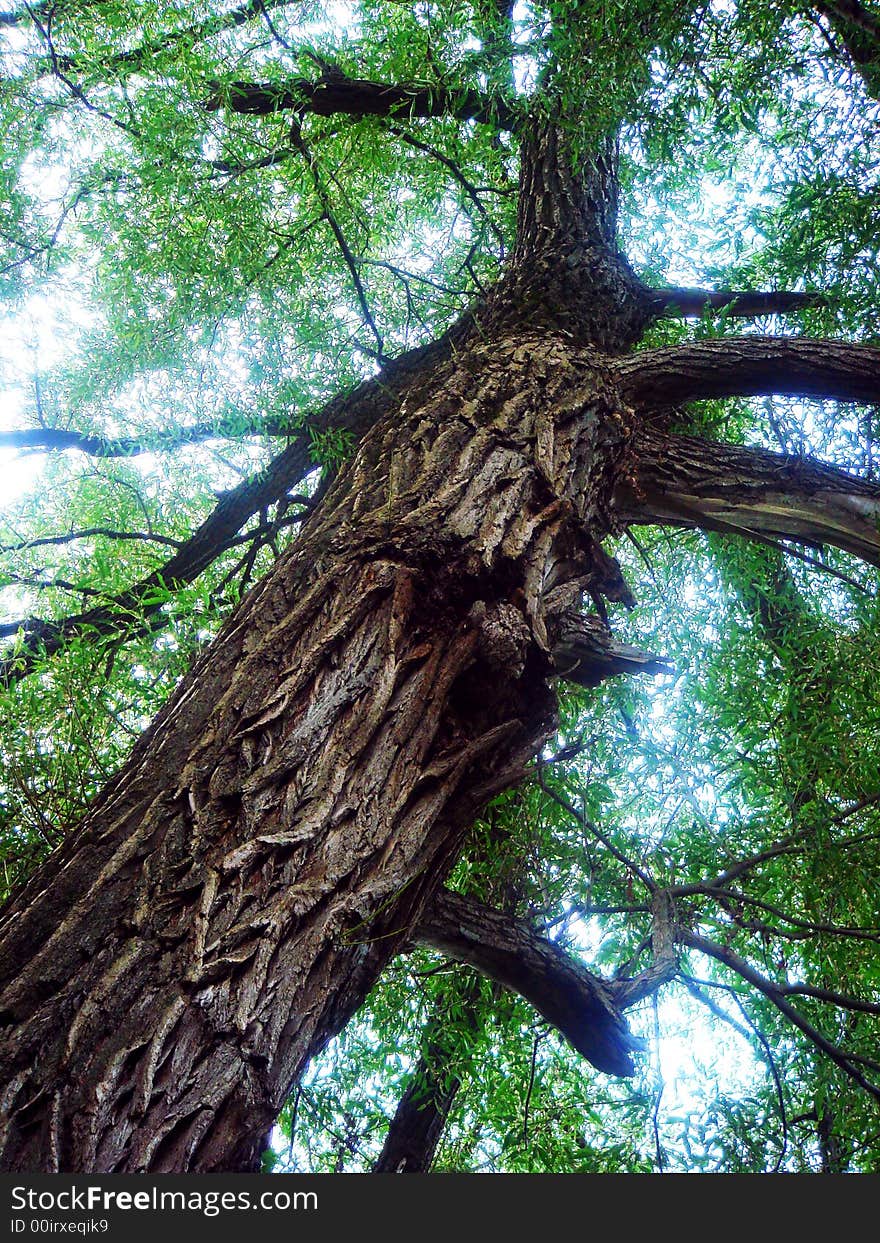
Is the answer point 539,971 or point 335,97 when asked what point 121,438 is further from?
point 539,971

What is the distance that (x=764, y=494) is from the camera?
2613 mm

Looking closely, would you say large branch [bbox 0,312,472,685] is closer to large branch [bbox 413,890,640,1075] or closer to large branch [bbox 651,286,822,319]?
large branch [bbox 651,286,822,319]

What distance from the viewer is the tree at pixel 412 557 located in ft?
4.27

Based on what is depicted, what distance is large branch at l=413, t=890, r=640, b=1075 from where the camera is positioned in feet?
7.92

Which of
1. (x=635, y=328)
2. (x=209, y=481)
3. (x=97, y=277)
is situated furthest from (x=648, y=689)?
(x=97, y=277)

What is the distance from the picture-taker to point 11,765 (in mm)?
1827

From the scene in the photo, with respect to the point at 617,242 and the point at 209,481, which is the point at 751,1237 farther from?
the point at 209,481

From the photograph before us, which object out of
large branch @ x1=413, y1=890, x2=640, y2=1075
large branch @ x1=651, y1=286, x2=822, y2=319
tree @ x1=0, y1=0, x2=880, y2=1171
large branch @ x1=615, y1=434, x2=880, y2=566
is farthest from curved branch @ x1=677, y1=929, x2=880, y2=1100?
large branch @ x1=651, y1=286, x2=822, y2=319

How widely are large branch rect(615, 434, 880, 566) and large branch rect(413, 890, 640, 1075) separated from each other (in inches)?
47.8

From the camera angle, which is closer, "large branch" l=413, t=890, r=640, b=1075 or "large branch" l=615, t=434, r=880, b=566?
"large branch" l=413, t=890, r=640, b=1075

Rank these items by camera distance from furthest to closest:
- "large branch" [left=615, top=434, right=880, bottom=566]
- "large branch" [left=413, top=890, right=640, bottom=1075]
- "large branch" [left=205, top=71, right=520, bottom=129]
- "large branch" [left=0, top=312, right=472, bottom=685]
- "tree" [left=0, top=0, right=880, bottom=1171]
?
"large branch" [left=0, top=312, right=472, bottom=685] < "large branch" [left=205, top=71, right=520, bottom=129] < "large branch" [left=615, top=434, right=880, bottom=566] < "large branch" [left=413, top=890, right=640, bottom=1075] < "tree" [left=0, top=0, right=880, bottom=1171]

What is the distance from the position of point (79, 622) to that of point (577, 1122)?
7.58 ft

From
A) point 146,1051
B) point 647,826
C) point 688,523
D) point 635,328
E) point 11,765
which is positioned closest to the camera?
point 146,1051

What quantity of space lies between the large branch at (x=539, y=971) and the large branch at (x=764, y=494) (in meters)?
1.21
